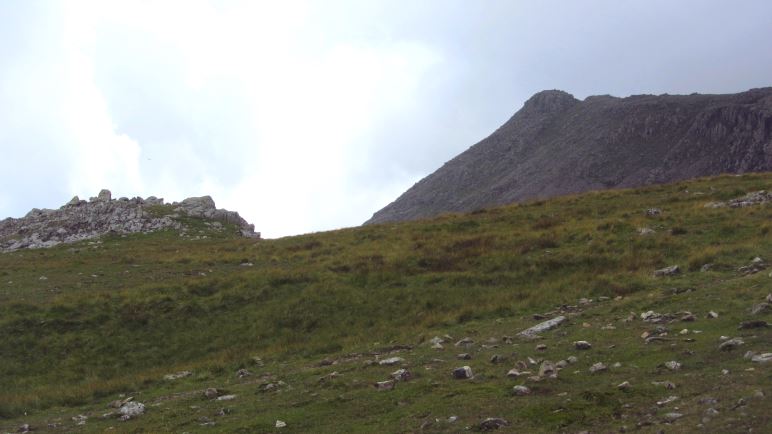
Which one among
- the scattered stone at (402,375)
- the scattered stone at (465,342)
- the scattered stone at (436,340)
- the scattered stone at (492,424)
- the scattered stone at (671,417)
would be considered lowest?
the scattered stone at (671,417)

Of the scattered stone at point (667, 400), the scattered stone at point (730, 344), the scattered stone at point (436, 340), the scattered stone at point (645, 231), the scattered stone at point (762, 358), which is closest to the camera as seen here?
the scattered stone at point (667, 400)

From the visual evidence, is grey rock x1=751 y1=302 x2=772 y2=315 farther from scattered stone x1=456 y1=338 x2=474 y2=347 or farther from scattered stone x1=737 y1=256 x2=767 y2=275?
scattered stone x1=456 y1=338 x2=474 y2=347

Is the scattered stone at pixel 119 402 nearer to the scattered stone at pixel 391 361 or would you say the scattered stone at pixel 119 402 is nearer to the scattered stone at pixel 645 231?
the scattered stone at pixel 391 361

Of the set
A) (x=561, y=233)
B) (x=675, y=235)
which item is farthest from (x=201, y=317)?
(x=675, y=235)

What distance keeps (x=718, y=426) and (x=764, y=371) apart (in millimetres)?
2320

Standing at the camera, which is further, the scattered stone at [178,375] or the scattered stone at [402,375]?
the scattered stone at [178,375]

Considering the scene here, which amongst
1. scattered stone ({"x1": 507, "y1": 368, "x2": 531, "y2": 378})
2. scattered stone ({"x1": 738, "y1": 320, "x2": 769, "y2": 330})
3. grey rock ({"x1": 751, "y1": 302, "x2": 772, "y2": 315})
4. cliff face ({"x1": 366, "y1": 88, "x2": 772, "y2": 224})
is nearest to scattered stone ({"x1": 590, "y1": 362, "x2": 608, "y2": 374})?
scattered stone ({"x1": 507, "y1": 368, "x2": 531, "y2": 378})

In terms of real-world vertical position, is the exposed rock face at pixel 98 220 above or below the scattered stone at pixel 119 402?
above

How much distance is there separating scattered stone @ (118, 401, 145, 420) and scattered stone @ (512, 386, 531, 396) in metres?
7.73

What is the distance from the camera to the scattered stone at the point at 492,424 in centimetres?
959

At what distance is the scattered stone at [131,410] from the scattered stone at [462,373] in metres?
6.54

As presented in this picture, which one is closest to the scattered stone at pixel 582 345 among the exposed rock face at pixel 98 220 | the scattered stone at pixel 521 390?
the scattered stone at pixel 521 390

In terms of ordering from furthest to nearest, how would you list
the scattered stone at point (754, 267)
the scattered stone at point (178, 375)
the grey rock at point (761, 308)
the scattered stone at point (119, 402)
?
the scattered stone at point (754, 267)
the scattered stone at point (178, 375)
the scattered stone at point (119, 402)
the grey rock at point (761, 308)

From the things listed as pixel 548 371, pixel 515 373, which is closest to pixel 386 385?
pixel 515 373
